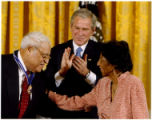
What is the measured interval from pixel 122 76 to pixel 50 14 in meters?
1.38

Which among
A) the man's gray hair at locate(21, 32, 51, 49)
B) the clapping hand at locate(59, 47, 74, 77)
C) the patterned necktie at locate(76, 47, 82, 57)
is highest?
the man's gray hair at locate(21, 32, 51, 49)

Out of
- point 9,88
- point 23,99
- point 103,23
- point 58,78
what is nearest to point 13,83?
point 9,88

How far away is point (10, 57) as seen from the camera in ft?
7.03

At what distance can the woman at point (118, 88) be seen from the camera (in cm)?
207

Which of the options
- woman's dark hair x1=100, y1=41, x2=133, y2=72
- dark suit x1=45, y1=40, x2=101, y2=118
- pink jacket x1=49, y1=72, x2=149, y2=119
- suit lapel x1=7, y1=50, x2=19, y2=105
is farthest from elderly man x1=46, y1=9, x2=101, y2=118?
suit lapel x1=7, y1=50, x2=19, y2=105

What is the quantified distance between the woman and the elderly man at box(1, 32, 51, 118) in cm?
47

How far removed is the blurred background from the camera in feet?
10.5

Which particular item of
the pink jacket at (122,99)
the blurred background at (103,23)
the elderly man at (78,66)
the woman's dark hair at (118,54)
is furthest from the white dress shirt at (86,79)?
the blurred background at (103,23)

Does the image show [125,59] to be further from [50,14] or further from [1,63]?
[50,14]

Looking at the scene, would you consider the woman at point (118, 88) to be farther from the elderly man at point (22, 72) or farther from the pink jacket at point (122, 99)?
the elderly man at point (22, 72)

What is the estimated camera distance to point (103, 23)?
10.4ft

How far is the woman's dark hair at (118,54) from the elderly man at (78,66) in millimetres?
436

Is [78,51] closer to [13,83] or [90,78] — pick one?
[90,78]

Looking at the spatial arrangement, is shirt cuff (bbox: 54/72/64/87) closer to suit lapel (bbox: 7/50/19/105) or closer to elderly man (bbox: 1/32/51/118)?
elderly man (bbox: 1/32/51/118)
